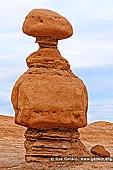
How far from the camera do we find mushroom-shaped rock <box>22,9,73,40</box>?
968 inches

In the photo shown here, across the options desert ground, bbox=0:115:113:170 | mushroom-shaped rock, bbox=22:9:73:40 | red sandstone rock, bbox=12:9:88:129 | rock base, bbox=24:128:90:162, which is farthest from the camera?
desert ground, bbox=0:115:113:170

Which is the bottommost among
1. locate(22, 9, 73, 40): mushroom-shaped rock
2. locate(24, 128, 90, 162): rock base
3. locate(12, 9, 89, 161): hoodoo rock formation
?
locate(24, 128, 90, 162): rock base

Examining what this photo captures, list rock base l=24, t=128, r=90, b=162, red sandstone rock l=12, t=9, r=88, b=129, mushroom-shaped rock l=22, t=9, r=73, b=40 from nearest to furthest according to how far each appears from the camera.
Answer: red sandstone rock l=12, t=9, r=88, b=129 < rock base l=24, t=128, r=90, b=162 < mushroom-shaped rock l=22, t=9, r=73, b=40

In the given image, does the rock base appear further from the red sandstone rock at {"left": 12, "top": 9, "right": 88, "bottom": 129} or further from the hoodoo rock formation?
the red sandstone rock at {"left": 12, "top": 9, "right": 88, "bottom": 129}

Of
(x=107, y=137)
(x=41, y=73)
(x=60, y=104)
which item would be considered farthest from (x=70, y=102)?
(x=107, y=137)

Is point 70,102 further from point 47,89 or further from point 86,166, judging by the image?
point 86,166

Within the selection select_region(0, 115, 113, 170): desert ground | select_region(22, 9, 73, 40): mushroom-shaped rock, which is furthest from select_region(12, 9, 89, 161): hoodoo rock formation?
select_region(0, 115, 113, 170): desert ground

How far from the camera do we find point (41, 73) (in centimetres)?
2448

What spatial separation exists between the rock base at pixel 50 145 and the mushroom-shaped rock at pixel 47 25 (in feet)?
15.0

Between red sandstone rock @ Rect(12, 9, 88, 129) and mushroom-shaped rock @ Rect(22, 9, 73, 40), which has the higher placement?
mushroom-shaped rock @ Rect(22, 9, 73, 40)

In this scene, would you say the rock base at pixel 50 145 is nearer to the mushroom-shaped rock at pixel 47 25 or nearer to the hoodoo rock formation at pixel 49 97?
the hoodoo rock formation at pixel 49 97

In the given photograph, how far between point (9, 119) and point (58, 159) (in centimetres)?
3796

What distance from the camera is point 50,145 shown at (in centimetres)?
2409

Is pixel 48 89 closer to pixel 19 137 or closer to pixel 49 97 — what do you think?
pixel 49 97
